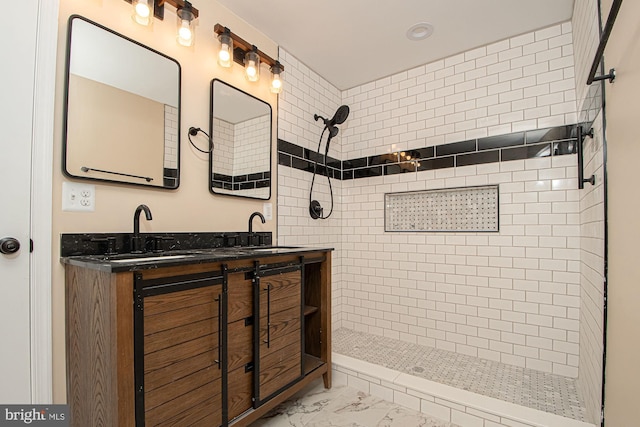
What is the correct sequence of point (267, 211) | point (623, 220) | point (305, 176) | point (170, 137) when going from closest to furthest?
point (623, 220)
point (170, 137)
point (267, 211)
point (305, 176)

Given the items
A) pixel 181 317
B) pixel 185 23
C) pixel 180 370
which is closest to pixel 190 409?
pixel 180 370

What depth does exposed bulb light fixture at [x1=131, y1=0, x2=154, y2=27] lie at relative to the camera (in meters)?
1.53

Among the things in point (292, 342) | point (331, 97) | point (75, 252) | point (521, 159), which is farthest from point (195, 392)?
point (331, 97)

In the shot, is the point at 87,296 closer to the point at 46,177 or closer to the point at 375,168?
the point at 46,177

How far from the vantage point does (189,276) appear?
1.24 m

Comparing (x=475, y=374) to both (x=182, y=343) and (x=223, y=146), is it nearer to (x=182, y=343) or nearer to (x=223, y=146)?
(x=182, y=343)

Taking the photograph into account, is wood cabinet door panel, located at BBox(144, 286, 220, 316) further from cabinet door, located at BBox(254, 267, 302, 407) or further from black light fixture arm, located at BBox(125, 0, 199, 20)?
black light fixture arm, located at BBox(125, 0, 199, 20)

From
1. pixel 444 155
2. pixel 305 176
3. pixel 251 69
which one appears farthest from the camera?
pixel 305 176

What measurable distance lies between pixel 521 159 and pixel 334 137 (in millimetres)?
1697

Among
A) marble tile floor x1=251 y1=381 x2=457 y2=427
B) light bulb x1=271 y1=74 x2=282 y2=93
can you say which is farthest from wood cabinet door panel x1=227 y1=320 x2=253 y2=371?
light bulb x1=271 y1=74 x2=282 y2=93

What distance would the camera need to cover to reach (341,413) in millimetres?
1805

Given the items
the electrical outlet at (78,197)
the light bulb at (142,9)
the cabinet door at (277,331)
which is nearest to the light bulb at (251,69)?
the light bulb at (142,9)

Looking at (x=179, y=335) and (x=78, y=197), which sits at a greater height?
(x=78, y=197)

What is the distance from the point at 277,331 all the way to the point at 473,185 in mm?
1931
